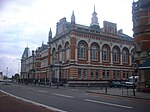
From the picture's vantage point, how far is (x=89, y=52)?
66312 millimetres

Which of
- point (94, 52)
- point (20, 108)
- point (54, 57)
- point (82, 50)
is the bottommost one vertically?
point (20, 108)

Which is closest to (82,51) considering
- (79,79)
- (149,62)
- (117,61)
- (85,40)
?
(85,40)

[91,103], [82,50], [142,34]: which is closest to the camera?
[91,103]

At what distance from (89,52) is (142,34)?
31599 mm

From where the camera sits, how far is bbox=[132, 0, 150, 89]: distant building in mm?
33875

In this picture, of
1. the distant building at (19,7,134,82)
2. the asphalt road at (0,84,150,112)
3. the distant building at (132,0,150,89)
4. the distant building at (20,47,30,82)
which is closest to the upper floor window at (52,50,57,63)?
the distant building at (19,7,134,82)

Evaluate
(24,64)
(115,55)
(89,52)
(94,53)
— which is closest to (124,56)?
(115,55)

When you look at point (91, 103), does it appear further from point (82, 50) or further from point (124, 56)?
point (124, 56)

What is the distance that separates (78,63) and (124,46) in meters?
17.9

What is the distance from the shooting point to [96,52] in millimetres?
68688

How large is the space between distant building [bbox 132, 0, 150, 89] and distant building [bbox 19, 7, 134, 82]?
28.1 m

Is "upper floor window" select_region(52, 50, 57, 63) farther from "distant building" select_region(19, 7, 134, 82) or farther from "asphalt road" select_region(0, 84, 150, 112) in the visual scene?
"asphalt road" select_region(0, 84, 150, 112)

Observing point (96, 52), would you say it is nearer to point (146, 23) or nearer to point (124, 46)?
point (124, 46)

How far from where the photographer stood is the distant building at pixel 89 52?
210 ft
